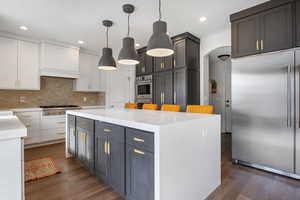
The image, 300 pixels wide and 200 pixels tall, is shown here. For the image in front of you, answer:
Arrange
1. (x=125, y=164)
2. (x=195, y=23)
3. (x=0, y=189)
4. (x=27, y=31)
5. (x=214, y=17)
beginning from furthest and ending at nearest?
1. (x=27, y=31)
2. (x=195, y=23)
3. (x=214, y=17)
4. (x=125, y=164)
5. (x=0, y=189)

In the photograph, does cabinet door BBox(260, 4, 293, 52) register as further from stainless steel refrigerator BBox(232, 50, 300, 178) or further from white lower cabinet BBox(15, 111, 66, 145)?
white lower cabinet BBox(15, 111, 66, 145)

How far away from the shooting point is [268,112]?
7.55 feet

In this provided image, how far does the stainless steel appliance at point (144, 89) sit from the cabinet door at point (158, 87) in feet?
0.61

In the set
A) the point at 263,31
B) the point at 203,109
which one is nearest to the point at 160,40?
the point at 203,109

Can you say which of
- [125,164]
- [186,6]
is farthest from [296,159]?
[186,6]

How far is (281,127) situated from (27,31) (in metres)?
5.17

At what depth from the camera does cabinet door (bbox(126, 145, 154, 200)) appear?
4.11 ft

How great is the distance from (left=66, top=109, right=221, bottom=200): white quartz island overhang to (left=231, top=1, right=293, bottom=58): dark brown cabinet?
1483mm

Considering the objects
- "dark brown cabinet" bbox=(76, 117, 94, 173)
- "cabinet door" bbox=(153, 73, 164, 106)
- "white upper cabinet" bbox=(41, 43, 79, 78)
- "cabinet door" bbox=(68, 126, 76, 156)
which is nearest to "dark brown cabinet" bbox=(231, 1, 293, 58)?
"cabinet door" bbox=(153, 73, 164, 106)

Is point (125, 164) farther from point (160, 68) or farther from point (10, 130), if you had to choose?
point (160, 68)

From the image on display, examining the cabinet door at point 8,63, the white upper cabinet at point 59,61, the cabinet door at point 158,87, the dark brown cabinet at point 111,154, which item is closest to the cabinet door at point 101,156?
the dark brown cabinet at point 111,154

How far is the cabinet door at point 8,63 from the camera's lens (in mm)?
3342

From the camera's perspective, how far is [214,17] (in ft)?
9.04

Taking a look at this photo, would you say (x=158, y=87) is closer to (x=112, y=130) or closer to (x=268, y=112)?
(x=268, y=112)
